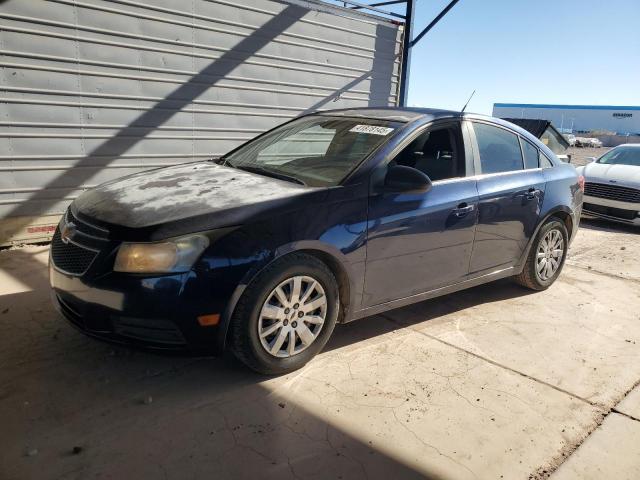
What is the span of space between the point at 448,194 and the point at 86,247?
238 cm

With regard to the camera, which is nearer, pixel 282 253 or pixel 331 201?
pixel 282 253

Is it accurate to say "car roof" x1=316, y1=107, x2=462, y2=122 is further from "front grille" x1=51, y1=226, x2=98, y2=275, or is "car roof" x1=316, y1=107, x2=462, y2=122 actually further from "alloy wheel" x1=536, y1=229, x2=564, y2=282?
"front grille" x1=51, y1=226, x2=98, y2=275

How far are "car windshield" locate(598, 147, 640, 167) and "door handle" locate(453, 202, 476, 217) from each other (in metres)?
6.84

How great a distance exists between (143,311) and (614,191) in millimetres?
8135

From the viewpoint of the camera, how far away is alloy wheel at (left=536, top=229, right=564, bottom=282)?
4.72 metres

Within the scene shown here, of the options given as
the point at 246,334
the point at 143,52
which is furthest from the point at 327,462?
the point at 143,52

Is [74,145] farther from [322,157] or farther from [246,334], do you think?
[246,334]

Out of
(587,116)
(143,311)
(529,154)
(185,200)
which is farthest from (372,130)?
(587,116)

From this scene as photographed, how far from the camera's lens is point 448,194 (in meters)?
3.69

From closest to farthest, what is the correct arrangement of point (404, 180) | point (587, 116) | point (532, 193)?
point (404, 180), point (532, 193), point (587, 116)

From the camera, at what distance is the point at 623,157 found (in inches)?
374

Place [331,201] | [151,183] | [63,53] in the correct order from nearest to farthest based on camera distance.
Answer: [331,201] → [151,183] → [63,53]

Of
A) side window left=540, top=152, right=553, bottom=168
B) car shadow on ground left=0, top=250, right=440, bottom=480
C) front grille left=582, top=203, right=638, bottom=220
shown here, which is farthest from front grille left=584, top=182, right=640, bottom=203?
car shadow on ground left=0, top=250, right=440, bottom=480

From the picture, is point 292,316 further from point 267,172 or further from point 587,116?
point 587,116
